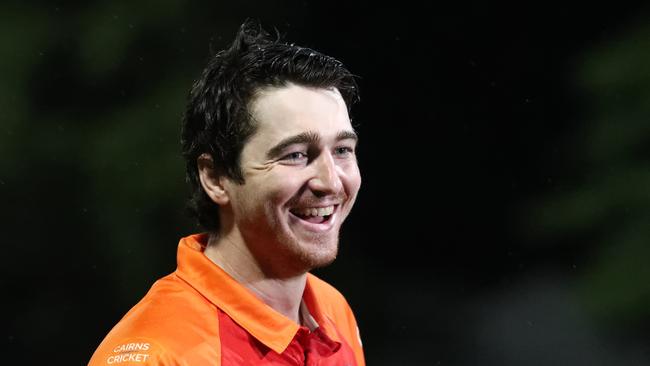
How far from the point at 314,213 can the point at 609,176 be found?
7.42ft

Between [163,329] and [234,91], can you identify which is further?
[234,91]

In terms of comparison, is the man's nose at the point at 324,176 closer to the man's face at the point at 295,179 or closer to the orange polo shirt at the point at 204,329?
the man's face at the point at 295,179

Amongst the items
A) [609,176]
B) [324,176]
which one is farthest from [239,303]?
[609,176]

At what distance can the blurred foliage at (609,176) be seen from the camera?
3.72m

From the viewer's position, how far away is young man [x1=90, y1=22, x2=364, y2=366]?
69.1 inches

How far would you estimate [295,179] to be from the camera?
69.1 inches

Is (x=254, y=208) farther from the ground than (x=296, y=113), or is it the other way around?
(x=296, y=113)

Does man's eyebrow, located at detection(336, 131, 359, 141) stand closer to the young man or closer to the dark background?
the young man

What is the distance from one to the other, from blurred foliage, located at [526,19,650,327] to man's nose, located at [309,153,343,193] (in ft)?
6.98

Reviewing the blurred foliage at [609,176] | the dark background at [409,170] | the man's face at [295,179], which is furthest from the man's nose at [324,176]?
the blurred foliage at [609,176]

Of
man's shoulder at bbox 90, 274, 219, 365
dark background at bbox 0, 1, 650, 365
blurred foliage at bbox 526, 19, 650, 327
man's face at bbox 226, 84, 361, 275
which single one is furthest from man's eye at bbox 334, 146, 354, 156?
blurred foliage at bbox 526, 19, 650, 327

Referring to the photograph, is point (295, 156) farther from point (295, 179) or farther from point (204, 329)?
point (204, 329)

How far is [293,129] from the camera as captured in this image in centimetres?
177

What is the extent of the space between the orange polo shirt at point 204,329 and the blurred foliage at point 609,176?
6.45 ft
